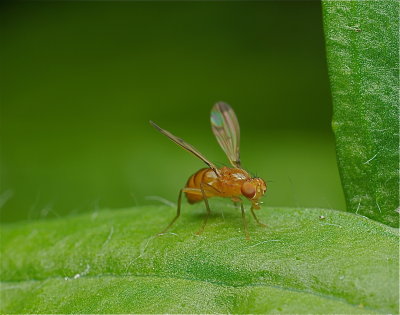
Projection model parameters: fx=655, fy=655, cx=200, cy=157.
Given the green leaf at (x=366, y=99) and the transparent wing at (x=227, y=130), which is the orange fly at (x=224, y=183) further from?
the green leaf at (x=366, y=99)

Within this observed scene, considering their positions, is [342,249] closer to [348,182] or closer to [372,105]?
[348,182]

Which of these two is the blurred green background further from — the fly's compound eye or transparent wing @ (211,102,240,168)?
the fly's compound eye

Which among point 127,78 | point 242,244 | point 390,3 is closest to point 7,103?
point 127,78

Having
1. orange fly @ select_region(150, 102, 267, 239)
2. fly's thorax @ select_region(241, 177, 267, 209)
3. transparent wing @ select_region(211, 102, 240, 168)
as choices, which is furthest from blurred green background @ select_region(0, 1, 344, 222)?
fly's thorax @ select_region(241, 177, 267, 209)

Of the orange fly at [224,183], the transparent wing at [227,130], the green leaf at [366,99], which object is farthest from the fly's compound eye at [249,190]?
the green leaf at [366,99]

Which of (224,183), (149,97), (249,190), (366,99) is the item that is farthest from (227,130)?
(149,97)

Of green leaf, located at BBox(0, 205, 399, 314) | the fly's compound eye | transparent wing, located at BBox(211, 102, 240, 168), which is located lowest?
green leaf, located at BBox(0, 205, 399, 314)
